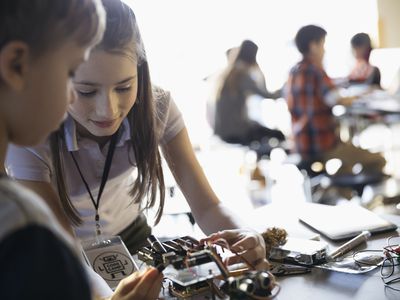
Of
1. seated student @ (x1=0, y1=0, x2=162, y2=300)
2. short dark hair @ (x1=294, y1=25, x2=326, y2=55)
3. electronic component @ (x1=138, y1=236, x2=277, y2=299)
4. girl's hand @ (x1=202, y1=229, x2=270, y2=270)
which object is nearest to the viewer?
seated student @ (x1=0, y1=0, x2=162, y2=300)

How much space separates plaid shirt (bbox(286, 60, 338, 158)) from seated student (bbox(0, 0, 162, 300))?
8.82ft

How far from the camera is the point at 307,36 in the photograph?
3.44m

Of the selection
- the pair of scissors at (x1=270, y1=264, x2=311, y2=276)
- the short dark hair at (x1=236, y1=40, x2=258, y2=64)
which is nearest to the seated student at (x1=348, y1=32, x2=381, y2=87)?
the short dark hair at (x1=236, y1=40, x2=258, y2=64)

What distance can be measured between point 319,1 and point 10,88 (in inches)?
227

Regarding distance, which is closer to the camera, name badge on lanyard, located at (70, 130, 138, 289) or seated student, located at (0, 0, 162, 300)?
seated student, located at (0, 0, 162, 300)

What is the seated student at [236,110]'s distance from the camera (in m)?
3.96

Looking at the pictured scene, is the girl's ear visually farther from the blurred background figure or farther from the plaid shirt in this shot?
the blurred background figure

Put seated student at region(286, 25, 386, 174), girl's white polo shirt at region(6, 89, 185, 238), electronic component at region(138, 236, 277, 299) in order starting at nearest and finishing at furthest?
electronic component at region(138, 236, 277, 299)
girl's white polo shirt at region(6, 89, 185, 238)
seated student at region(286, 25, 386, 174)

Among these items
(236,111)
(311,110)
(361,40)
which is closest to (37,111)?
(311,110)

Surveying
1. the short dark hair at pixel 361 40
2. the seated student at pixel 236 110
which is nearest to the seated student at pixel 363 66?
the short dark hair at pixel 361 40

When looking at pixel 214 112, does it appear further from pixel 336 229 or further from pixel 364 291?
pixel 364 291

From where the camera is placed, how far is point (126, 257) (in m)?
1.17

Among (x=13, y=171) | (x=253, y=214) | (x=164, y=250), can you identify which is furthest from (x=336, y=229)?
(x=13, y=171)

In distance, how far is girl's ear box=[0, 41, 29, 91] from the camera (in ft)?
1.96
